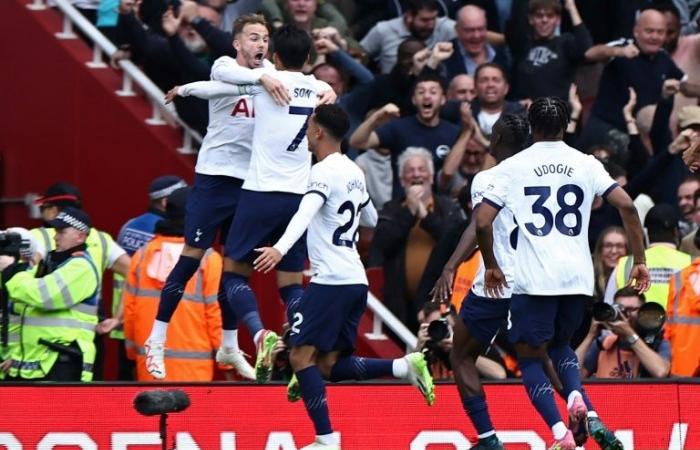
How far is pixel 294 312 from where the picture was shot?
13.8 meters

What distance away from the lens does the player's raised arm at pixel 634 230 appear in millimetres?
12750

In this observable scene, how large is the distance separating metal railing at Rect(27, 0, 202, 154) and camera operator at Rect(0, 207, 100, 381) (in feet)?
9.04

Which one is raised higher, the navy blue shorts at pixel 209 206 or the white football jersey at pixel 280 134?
the white football jersey at pixel 280 134

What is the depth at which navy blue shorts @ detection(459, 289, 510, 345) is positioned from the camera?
43.7 feet

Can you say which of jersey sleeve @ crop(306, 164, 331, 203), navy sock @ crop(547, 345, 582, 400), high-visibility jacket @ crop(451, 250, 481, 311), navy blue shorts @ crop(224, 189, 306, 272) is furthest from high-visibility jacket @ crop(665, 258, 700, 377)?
jersey sleeve @ crop(306, 164, 331, 203)

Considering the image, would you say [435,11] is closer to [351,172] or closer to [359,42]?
[359,42]

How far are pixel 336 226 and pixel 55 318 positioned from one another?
2.77m

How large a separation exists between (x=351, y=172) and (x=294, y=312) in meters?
1.15

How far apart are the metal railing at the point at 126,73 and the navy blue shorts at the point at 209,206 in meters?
3.33

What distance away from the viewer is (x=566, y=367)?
42.6 feet

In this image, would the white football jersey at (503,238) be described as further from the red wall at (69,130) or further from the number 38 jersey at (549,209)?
the red wall at (69,130)

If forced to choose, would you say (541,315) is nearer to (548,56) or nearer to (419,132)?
(419,132)

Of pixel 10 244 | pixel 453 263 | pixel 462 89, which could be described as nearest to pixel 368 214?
pixel 453 263

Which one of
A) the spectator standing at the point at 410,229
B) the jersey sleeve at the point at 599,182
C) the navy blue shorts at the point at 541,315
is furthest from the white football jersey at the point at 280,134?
the spectator standing at the point at 410,229
